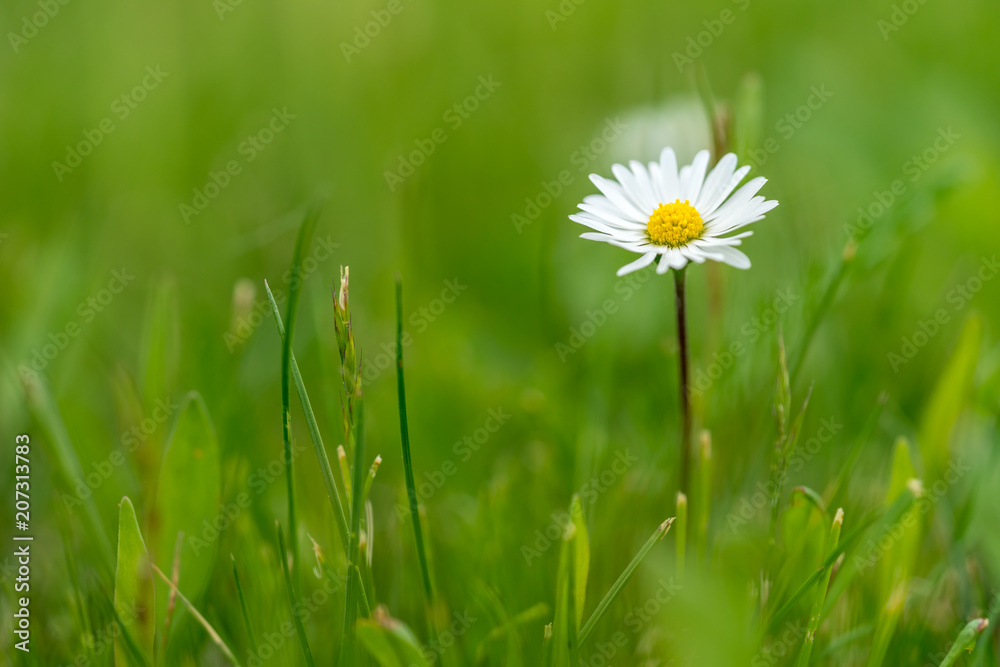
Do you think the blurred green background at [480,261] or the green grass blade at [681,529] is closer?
the green grass blade at [681,529]

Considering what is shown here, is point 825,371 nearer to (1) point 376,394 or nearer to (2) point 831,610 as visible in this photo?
(2) point 831,610

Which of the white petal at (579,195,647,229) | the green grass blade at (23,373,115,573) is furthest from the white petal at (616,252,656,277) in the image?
the green grass blade at (23,373,115,573)

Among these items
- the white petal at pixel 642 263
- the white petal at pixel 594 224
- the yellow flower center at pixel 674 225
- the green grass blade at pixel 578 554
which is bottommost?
the green grass blade at pixel 578 554

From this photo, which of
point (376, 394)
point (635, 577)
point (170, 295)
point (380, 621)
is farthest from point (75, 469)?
point (635, 577)

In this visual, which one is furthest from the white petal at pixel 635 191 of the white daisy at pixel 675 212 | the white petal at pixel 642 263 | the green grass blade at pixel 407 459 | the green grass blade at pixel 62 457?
the green grass blade at pixel 62 457

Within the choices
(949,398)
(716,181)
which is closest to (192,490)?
(716,181)

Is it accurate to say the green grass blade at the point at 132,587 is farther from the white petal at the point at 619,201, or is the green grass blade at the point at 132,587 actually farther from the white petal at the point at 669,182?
the white petal at the point at 669,182

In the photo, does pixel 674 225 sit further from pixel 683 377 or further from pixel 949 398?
pixel 949 398
